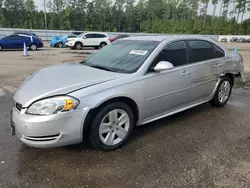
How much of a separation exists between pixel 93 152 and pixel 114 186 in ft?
2.37

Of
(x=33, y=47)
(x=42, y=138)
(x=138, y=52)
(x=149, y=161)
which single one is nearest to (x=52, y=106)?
(x=42, y=138)

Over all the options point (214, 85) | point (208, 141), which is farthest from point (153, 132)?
point (214, 85)

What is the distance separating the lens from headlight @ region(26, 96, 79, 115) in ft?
8.74

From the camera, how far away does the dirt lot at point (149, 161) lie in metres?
2.56

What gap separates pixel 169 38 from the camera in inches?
153

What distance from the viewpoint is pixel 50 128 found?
8.68ft

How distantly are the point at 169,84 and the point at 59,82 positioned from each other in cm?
166

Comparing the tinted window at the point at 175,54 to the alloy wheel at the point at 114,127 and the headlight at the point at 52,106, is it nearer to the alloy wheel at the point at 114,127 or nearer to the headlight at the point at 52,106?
the alloy wheel at the point at 114,127

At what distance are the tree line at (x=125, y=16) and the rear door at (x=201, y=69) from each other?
5852 centimetres

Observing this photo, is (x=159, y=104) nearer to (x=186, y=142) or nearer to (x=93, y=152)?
(x=186, y=142)

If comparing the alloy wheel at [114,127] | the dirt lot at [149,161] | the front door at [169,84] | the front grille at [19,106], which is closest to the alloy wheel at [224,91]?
the dirt lot at [149,161]

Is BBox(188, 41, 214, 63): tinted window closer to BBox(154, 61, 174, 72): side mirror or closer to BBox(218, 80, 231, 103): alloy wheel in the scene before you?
BBox(218, 80, 231, 103): alloy wheel

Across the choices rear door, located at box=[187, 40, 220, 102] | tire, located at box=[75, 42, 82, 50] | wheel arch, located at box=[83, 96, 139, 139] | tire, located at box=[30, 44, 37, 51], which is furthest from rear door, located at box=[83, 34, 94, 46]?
wheel arch, located at box=[83, 96, 139, 139]

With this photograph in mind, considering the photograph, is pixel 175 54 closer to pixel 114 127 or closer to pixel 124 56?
pixel 124 56
